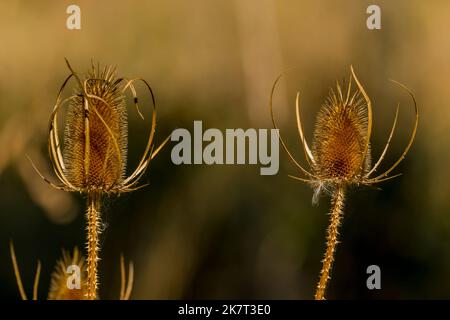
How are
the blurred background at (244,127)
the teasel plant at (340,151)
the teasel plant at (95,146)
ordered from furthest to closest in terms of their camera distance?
1. the blurred background at (244,127)
2. the teasel plant at (340,151)
3. the teasel plant at (95,146)

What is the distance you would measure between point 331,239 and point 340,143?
13.1 inches

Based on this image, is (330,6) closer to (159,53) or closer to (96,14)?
(159,53)

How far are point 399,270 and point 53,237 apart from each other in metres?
1.90

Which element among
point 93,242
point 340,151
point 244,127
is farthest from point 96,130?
point 244,127

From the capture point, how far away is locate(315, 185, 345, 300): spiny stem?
1.59 meters

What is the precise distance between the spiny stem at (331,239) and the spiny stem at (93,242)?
47 cm

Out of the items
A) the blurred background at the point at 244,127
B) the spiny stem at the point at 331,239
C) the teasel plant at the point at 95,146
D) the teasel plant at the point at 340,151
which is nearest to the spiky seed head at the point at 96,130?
the teasel plant at the point at 95,146

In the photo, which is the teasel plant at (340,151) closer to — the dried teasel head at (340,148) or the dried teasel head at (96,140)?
the dried teasel head at (340,148)

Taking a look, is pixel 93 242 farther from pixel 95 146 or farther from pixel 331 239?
pixel 331 239

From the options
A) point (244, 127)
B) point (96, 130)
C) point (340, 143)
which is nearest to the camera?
point (96, 130)

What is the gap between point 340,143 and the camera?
1.92 m

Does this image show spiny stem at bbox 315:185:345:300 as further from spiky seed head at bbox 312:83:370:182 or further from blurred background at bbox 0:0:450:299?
blurred background at bbox 0:0:450:299

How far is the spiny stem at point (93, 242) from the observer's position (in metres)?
1.53

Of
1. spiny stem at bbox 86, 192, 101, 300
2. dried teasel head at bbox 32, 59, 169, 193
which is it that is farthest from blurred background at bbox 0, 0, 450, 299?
spiny stem at bbox 86, 192, 101, 300
